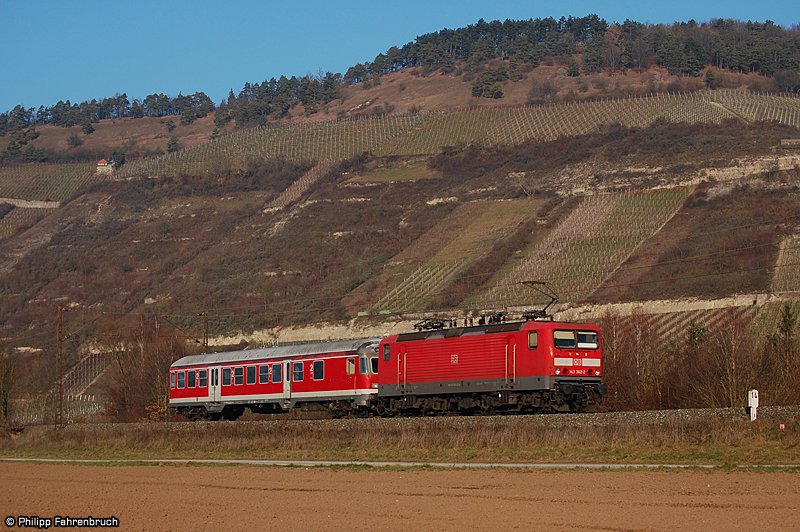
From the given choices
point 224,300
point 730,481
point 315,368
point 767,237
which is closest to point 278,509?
point 730,481

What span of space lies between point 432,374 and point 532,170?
116327 millimetres

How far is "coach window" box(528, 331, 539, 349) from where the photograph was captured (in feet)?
144

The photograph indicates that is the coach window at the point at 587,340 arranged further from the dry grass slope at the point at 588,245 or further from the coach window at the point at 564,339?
the dry grass slope at the point at 588,245

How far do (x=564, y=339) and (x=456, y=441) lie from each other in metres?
6.73

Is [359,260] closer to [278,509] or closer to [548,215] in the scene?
[548,215]

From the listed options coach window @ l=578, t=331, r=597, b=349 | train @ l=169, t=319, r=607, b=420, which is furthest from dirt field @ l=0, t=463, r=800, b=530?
coach window @ l=578, t=331, r=597, b=349

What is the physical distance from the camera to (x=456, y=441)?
3988 cm

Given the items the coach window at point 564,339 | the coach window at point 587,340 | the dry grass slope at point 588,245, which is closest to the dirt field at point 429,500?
the coach window at point 564,339

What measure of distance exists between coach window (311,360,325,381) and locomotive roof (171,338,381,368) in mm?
492

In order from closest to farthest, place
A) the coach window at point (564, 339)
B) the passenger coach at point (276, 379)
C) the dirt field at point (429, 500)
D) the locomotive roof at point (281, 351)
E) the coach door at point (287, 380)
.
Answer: the dirt field at point (429, 500) < the coach window at point (564, 339) < the passenger coach at point (276, 379) < the locomotive roof at point (281, 351) < the coach door at point (287, 380)

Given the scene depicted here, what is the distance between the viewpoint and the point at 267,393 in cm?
5756

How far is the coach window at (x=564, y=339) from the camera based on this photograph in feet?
144

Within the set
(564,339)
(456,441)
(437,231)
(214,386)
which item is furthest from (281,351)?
(437,231)

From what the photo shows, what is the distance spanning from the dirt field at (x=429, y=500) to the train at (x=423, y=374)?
36.7 feet
